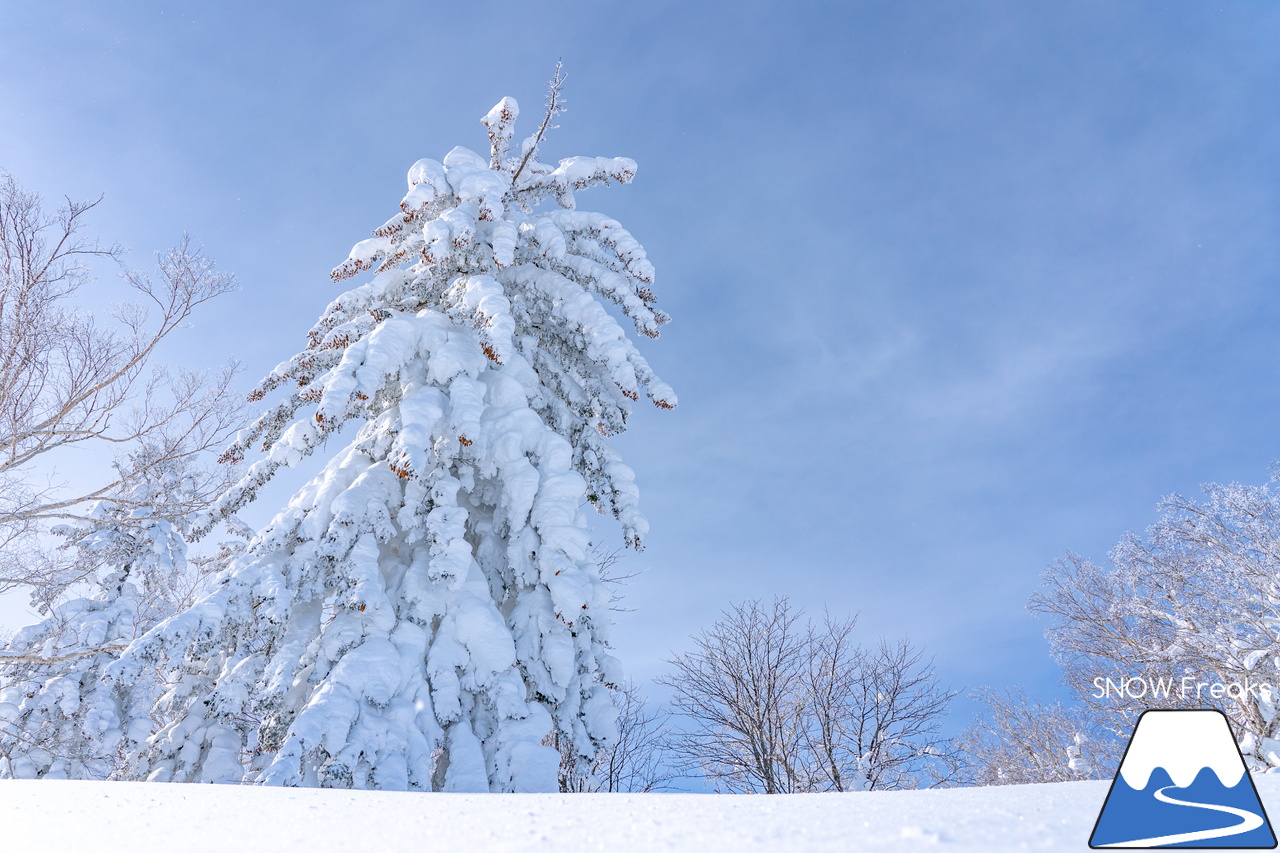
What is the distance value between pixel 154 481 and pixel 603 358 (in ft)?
44.3

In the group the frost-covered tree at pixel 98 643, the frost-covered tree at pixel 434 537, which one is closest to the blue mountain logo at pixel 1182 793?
the frost-covered tree at pixel 434 537

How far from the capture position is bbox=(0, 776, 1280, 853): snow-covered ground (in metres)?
1.34

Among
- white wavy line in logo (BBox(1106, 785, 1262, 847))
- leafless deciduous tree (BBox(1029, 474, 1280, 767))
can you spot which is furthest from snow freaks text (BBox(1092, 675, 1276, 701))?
white wavy line in logo (BBox(1106, 785, 1262, 847))

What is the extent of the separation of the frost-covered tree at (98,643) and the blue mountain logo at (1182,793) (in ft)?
43.6

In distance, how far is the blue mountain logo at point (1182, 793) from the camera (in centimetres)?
140

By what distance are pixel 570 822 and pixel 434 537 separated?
5.22 m

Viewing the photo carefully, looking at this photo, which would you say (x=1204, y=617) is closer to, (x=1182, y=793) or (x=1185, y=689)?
(x=1185, y=689)

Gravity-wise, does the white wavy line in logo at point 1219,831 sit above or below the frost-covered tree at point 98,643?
below

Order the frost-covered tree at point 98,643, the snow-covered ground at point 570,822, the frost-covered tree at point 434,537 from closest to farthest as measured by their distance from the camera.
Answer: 1. the snow-covered ground at point 570,822
2. the frost-covered tree at point 434,537
3. the frost-covered tree at point 98,643

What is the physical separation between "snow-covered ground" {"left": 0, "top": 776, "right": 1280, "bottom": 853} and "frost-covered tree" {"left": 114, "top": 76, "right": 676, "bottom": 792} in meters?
3.62

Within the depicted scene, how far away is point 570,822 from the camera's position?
1.58m

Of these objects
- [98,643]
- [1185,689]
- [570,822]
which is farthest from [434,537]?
[1185,689]

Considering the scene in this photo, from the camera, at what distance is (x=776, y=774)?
14352 millimetres

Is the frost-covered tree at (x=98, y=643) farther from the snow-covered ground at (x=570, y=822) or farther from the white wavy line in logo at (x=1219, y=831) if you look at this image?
the white wavy line in logo at (x=1219, y=831)
